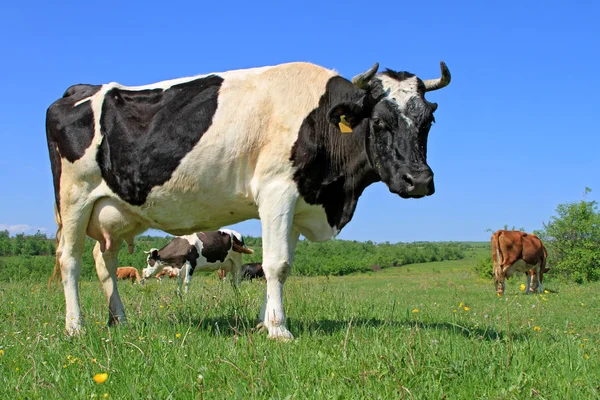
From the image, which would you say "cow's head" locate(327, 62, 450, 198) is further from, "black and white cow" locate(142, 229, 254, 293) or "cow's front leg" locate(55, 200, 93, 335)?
"black and white cow" locate(142, 229, 254, 293)

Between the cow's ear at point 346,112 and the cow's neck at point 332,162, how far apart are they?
9 centimetres

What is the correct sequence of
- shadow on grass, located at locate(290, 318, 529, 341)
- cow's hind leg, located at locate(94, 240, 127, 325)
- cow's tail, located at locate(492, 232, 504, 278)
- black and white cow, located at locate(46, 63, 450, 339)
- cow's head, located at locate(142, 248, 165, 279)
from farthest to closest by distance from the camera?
cow's head, located at locate(142, 248, 165, 279) < cow's tail, located at locate(492, 232, 504, 278) < cow's hind leg, located at locate(94, 240, 127, 325) < black and white cow, located at locate(46, 63, 450, 339) < shadow on grass, located at locate(290, 318, 529, 341)

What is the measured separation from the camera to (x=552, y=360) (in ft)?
13.8

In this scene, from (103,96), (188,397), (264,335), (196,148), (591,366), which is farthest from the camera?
(103,96)

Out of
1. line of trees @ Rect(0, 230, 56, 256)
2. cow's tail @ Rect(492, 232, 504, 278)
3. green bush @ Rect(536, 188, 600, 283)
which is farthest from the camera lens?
line of trees @ Rect(0, 230, 56, 256)

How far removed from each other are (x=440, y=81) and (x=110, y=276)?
439 cm

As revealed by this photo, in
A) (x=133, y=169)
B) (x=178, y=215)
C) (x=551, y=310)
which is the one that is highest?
(x=133, y=169)

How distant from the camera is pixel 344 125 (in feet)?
19.1

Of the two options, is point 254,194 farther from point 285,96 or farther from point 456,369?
point 456,369

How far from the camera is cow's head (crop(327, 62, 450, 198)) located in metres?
5.47

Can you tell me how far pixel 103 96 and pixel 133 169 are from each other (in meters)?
1.13

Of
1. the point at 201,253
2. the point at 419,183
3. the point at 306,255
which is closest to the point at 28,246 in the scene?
the point at 306,255

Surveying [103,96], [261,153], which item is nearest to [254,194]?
[261,153]

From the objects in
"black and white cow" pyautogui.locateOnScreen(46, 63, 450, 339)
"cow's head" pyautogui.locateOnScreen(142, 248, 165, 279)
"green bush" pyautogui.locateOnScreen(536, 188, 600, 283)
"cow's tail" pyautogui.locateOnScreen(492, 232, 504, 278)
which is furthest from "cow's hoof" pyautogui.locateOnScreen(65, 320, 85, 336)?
"green bush" pyautogui.locateOnScreen(536, 188, 600, 283)
